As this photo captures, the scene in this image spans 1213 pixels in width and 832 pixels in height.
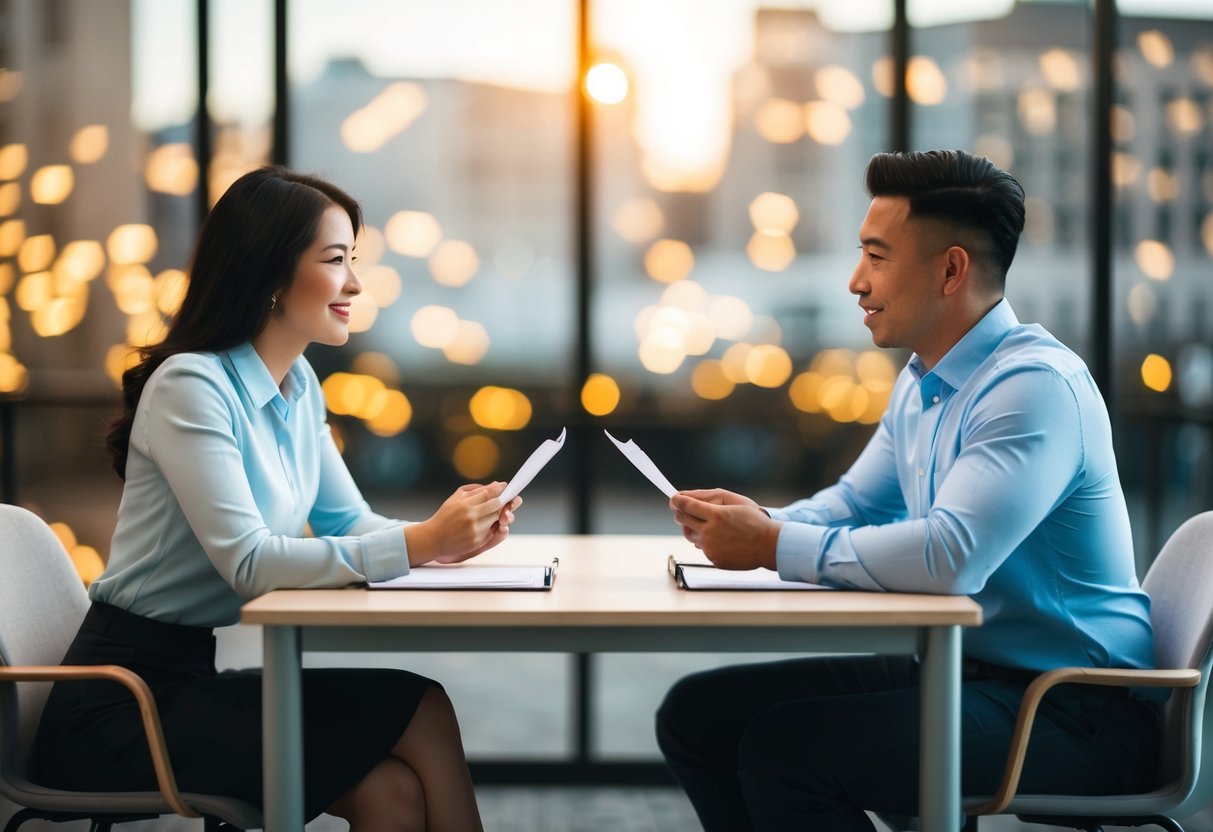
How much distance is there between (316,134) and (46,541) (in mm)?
1630

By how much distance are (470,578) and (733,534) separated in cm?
44

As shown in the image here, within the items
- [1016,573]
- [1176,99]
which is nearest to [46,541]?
[1016,573]

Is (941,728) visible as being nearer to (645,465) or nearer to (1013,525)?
(1013,525)

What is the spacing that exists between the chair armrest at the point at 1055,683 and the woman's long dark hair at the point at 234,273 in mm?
1451

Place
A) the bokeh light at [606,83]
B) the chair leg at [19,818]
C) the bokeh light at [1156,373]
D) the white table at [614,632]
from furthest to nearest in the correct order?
the bokeh light at [1156,373] → the bokeh light at [606,83] → the chair leg at [19,818] → the white table at [614,632]

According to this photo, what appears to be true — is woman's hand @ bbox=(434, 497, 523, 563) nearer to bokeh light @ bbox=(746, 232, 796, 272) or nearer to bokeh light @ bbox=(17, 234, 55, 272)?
bokeh light @ bbox=(746, 232, 796, 272)

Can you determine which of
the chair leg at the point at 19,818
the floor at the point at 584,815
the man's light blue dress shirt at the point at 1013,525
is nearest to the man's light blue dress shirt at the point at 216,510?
the chair leg at the point at 19,818

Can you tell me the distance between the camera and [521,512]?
332cm

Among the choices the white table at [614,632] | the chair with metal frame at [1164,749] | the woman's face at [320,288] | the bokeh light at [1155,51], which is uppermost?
the bokeh light at [1155,51]

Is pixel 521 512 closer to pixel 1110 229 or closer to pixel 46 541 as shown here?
pixel 46 541

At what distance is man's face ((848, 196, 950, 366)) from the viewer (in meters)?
1.98

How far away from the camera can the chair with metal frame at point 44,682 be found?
172 centimetres

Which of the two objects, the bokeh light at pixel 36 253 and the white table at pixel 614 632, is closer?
the white table at pixel 614 632

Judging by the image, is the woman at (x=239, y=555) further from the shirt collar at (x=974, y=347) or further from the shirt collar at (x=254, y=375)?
the shirt collar at (x=974, y=347)
